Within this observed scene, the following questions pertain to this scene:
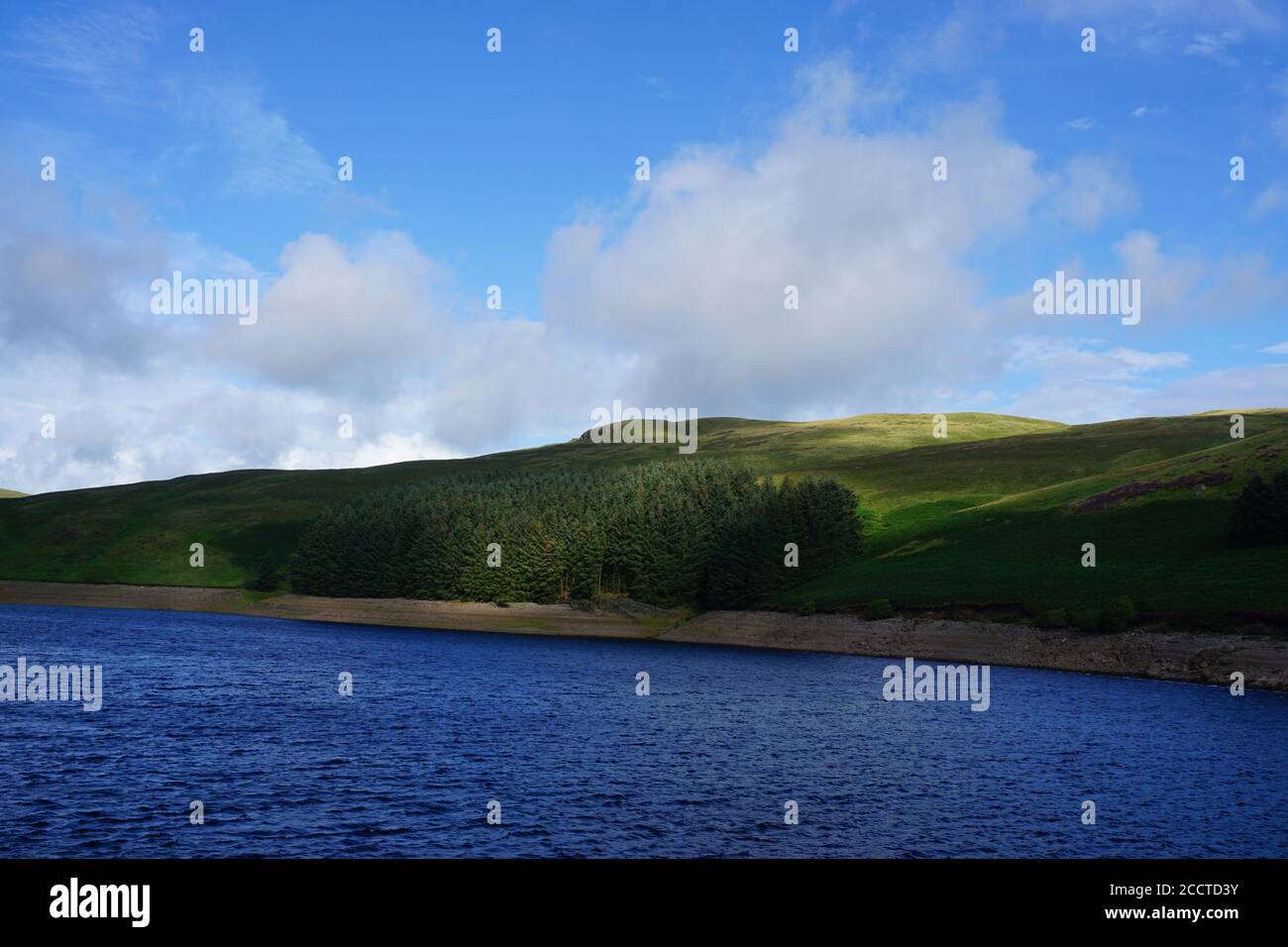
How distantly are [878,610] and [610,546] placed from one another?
51.9 metres

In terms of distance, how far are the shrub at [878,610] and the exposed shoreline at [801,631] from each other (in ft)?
3.59

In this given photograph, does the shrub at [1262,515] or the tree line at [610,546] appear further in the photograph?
the tree line at [610,546]

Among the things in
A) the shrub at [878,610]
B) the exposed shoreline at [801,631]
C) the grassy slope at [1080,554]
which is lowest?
the exposed shoreline at [801,631]

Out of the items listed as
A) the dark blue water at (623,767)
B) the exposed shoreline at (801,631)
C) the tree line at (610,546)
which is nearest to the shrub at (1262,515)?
the exposed shoreline at (801,631)

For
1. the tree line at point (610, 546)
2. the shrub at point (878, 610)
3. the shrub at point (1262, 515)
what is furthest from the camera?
the tree line at point (610, 546)

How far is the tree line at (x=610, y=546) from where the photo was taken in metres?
147

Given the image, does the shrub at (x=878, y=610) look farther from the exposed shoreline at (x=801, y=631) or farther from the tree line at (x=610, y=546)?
the tree line at (x=610, y=546)

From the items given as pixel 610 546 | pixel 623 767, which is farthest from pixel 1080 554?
pixel 623 767

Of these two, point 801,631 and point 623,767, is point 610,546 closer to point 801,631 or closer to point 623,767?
point 801,631

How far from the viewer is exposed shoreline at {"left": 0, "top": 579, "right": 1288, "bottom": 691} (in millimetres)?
85562

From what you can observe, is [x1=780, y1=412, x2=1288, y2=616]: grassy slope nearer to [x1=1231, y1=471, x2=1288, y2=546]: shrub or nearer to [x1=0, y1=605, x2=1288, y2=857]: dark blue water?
[x1=1231, y1=471, x2=1288, y2=546]: shrub
